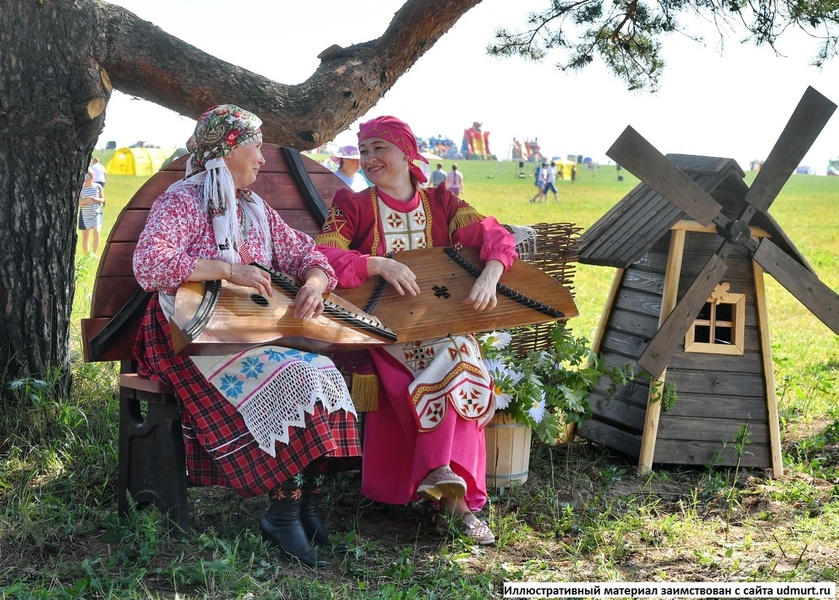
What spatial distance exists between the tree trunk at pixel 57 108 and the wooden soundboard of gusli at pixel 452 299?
151 cm

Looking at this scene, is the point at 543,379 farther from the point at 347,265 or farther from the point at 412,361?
the point at 347,265

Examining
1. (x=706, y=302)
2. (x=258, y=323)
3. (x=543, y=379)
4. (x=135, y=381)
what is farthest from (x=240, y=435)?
(x=706, y=302)

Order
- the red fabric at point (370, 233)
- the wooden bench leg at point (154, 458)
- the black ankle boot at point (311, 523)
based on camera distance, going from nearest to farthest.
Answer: the wooden bench leg at point (154, 458), the black ankle boot at point (311, 523), the red fabric at point (370, 233)

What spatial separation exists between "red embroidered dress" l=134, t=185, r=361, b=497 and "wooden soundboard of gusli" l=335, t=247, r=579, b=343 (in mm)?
559

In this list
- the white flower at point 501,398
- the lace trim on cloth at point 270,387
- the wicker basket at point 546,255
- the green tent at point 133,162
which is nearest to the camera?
the lace trim on cloth at point 270,387

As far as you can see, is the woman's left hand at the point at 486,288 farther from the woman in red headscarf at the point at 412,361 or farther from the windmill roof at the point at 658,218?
the windmill roof at the point at 658,218

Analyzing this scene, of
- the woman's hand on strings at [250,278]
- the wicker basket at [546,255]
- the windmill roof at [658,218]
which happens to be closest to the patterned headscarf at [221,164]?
the woman's hand on strings at [250,278]

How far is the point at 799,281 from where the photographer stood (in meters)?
4.82

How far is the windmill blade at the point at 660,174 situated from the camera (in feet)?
14.3

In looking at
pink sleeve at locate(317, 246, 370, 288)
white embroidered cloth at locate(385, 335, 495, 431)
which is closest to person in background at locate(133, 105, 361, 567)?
pink sleeve at locate(317, 246, 370, 288)

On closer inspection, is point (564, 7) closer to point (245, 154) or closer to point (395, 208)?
point (395, 208)

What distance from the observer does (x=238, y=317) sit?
329 cm

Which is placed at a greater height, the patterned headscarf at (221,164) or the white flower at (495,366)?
the patterned headscarf at (221,164)

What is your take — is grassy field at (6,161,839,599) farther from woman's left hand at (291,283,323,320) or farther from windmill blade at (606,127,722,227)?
windmill blade at (606,127,722,227)
